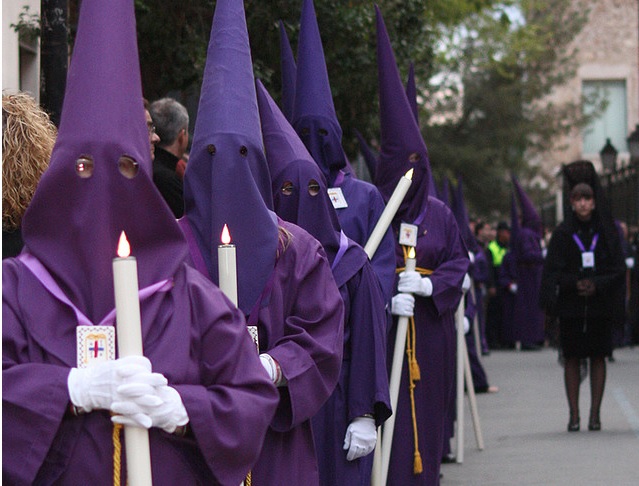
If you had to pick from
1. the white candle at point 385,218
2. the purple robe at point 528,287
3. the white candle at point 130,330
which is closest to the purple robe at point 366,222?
the white candle at point 385,218

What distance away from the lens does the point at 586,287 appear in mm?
11719

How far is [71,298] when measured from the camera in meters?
3.60

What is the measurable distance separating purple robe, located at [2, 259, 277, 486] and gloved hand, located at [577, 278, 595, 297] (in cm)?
825

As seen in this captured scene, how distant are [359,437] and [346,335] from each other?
1.66 feet

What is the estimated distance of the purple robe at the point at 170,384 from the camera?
3.53 m

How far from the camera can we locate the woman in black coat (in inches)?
462

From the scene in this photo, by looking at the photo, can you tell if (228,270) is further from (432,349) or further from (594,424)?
(594,424)

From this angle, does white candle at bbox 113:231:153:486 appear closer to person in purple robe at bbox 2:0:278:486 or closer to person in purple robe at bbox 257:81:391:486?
person in purple robe at bbox 2:0:278:486

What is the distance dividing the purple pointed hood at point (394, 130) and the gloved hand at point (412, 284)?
1.58ft

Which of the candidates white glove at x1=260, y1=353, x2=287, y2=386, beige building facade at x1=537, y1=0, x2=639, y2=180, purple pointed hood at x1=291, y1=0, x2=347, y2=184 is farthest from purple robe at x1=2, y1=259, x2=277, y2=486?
beige building facade at x1=537, y1=0, x2=639, y2=180

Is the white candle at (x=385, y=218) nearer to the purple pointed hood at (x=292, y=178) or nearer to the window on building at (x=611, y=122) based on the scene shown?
the purple pointed hood at (x=292, y=178)

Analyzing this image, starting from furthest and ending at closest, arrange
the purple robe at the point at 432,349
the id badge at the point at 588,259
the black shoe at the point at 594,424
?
the black shoe at the point at 594,424, the id badge at the point at 588,259, the purple robe at the point at 432,349

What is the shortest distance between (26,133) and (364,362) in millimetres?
2116

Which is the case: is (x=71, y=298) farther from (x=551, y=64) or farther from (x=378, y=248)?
(x=551, y=64)
